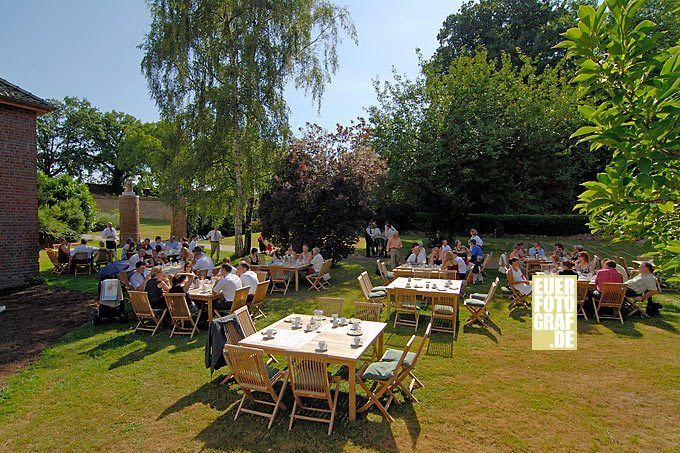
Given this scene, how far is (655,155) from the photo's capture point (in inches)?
63.2

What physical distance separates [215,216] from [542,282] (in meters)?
17.2

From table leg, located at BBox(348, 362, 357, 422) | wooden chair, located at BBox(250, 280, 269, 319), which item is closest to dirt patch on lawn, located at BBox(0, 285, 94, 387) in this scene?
wooden chair, located at BBox(250, 280, 269, 319)

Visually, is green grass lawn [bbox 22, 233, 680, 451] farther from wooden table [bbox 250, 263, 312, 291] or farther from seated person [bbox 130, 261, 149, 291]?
wooden table [bbox 250, 263, 312, 291]

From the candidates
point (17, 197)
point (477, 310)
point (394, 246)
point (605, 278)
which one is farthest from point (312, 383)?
point (17, 197)

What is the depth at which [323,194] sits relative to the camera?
16125 mm

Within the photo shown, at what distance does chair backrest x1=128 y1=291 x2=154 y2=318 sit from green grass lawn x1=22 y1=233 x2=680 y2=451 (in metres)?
0.49

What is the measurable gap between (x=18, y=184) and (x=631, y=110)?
632 inches

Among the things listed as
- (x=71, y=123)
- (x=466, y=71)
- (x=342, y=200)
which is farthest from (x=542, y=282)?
(x=71, y=123)

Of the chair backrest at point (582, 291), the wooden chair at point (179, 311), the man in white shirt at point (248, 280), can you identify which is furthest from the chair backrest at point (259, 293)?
the chair backrest at point (582, 291)

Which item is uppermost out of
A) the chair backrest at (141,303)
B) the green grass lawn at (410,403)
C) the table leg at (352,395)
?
the chair backrest at (141,303)

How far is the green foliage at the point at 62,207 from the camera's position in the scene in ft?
72.5

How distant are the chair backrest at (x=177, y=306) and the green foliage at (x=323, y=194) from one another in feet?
26.0

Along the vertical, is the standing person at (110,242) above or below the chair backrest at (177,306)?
above

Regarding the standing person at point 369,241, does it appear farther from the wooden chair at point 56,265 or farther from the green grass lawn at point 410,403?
the wooden chair at point 56,265
